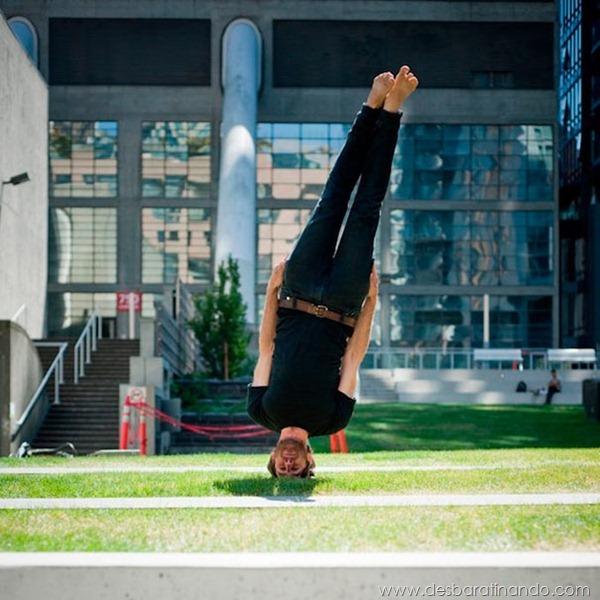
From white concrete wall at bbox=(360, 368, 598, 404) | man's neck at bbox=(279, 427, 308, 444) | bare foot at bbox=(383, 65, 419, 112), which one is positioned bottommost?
white concrete wall at bbox=(360, 368, 598, 404)

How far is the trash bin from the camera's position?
31.3m

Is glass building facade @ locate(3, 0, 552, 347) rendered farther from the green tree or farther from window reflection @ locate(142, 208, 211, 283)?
the green tree

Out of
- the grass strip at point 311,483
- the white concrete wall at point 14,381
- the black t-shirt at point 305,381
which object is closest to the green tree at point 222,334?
the white concrete wall at point 14,381

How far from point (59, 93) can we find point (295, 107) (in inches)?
520

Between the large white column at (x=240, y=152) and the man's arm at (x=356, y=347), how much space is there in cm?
4718

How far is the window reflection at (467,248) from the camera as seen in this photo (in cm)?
6444

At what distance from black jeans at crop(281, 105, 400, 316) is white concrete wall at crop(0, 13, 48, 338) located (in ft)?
80.7

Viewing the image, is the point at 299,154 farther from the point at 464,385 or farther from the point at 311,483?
the point at 311,483

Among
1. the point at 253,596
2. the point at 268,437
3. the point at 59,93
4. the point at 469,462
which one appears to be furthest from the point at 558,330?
the point at 253,596

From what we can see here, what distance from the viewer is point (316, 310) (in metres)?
8.14

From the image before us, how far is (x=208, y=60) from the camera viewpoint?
63750mm

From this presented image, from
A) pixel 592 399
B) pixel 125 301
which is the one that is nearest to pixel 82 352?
pixel 592 399

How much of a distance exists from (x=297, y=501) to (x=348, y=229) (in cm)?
244

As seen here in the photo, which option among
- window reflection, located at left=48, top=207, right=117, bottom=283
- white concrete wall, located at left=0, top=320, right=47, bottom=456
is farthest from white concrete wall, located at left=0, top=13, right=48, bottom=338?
window reflection, located at left=48, top=207, right=117, bottom=283
